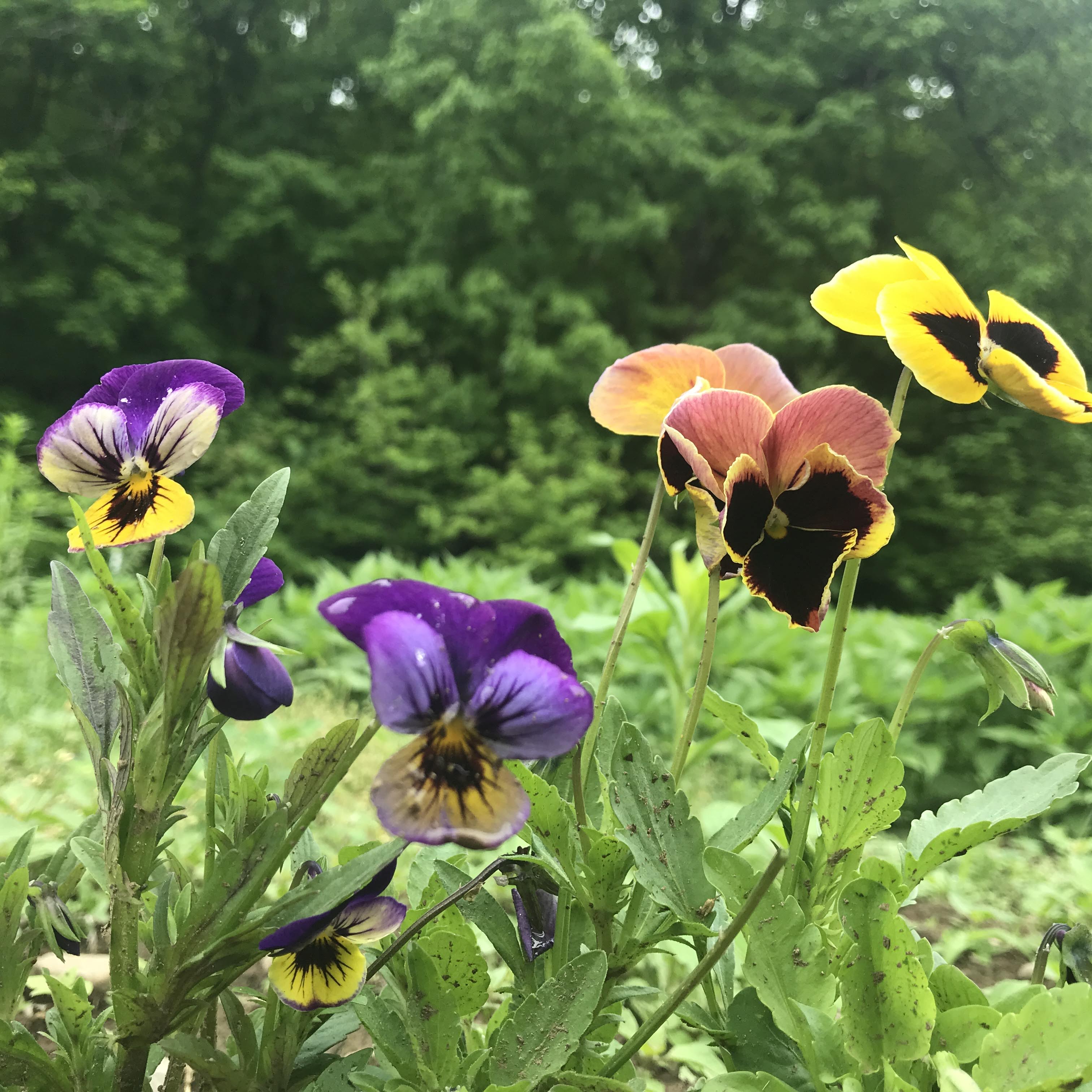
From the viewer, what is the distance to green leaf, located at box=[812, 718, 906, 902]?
0.57 m

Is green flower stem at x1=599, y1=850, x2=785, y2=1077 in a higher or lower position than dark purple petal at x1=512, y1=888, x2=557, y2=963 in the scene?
higher

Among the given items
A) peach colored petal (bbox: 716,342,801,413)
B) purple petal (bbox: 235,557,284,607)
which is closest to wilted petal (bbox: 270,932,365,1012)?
purple petal (bbox: 235,557,284,607)

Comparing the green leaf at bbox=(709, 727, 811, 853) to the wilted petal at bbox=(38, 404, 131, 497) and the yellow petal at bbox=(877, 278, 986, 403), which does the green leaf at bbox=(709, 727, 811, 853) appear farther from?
the wilted petal at bbox=(38, 404, 131, 497)

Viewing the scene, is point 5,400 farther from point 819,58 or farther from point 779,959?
point 779,959

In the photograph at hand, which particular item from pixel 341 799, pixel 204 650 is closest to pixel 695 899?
pixel 204 650

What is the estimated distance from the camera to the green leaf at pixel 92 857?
528 mm

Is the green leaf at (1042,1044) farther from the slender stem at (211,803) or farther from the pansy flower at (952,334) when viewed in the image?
the slender stem at (211,803)

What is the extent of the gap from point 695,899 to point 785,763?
0.34 ft

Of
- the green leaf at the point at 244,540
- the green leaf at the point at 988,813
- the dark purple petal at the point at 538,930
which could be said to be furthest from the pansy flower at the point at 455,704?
the green leaf at the point at 988,813

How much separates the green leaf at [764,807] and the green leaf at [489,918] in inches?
6.1

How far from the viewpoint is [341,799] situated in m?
1.97

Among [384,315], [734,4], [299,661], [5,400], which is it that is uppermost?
[734,4]

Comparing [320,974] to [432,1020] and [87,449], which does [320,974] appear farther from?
[87,449]

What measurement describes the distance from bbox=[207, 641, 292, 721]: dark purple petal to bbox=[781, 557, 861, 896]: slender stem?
33 centimetres
